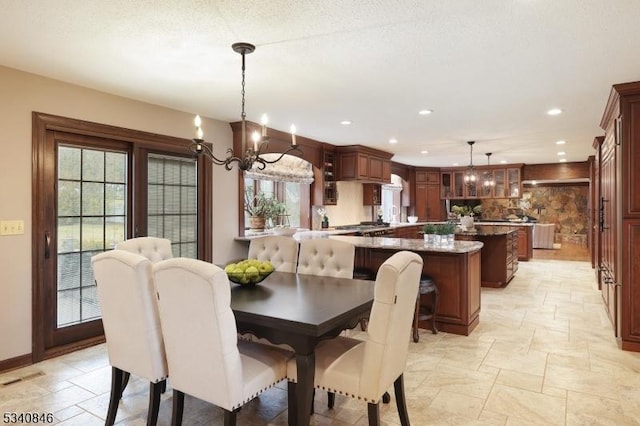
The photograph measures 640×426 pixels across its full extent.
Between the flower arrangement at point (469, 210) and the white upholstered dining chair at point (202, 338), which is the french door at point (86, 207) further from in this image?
the flower arrangement at point (469, 210)

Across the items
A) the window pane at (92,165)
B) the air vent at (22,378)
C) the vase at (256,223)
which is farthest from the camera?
the vase at (256,223)

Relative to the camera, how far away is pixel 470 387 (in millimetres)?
2844

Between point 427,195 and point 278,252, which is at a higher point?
point 427,195

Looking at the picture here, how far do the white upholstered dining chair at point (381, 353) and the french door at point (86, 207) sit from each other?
2.53 m

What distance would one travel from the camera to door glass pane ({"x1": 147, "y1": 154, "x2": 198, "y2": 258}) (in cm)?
426

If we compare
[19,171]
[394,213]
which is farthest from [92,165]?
[394,213]

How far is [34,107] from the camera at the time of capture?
3.31 m

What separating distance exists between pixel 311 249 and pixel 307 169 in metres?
3.46

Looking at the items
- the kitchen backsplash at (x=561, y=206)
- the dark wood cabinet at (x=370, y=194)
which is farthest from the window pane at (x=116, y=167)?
the kitchen backsplash at (x=561, y=206)

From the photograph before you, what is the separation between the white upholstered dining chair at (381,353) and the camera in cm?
190

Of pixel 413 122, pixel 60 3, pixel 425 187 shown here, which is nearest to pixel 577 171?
pixel 425 187

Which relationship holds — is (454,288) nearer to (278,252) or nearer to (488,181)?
(278,252)

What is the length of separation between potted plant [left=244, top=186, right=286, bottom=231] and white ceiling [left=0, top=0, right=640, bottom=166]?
4.53 ft

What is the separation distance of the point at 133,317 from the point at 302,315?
932 mm
